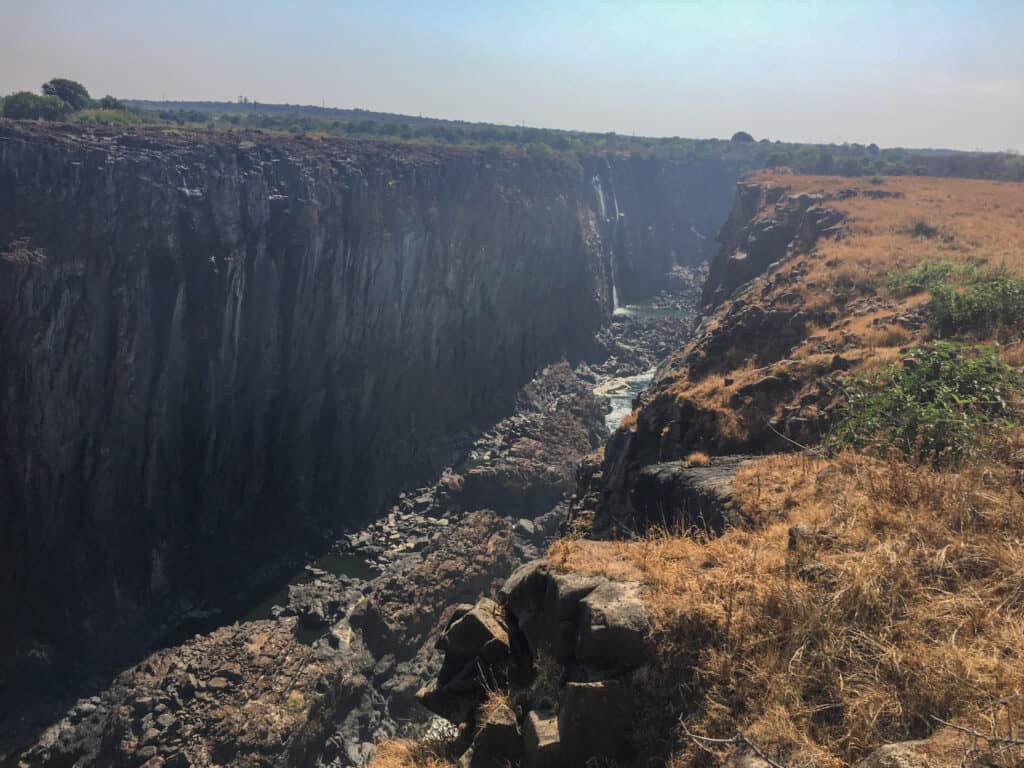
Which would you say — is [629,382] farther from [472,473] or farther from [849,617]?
[849,617]

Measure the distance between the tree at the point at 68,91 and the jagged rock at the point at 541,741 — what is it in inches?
3139

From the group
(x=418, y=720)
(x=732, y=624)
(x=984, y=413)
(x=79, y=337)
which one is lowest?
(x=418, y=720)

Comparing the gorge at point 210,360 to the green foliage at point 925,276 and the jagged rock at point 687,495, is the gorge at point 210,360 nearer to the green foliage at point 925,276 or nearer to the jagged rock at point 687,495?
the jagged rock at point 687,495

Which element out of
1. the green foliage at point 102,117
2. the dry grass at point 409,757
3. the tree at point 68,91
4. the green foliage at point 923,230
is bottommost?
the dry grass at point 409,757

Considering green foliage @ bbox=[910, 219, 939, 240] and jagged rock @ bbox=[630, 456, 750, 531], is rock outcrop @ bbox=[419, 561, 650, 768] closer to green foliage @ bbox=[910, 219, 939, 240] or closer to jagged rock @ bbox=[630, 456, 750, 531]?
jagged rock @ bbox=[630, 456, 750, 531]

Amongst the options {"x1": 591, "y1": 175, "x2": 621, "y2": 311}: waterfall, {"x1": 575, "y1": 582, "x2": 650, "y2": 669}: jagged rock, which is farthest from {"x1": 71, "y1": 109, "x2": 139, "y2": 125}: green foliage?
{"x1": 575, "y1": 582, "x2": 650, "y2": 669}: jagged rock

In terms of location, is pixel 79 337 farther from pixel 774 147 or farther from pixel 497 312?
pixel 774 147

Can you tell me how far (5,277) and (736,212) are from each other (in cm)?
5530

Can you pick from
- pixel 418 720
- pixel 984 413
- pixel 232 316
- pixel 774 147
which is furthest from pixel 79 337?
pixel 774 147

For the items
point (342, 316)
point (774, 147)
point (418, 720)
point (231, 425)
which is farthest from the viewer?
point (774, 147)

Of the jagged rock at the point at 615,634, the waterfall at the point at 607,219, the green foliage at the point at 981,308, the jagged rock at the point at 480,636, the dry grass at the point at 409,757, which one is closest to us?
the jagged rock at the point at 615,634

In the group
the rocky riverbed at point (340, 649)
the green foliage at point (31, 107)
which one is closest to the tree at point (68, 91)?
the green foliage at point (31, 107)

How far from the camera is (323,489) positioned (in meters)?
45.3

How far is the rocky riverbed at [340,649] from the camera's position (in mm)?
24172
